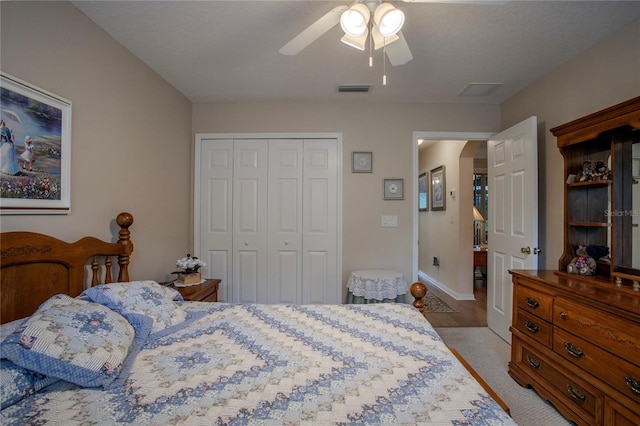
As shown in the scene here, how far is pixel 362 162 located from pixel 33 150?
263cm

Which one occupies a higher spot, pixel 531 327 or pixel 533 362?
pixel 531 327

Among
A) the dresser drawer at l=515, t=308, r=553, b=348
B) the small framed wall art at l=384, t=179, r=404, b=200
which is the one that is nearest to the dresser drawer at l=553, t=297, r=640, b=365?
the dresser drawer at l=515, t=308, r=553, b=348

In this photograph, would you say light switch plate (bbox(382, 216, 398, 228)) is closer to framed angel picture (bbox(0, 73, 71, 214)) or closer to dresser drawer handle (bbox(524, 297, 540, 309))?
dresser drawer handle (bbox(524, 297, 540, 309))

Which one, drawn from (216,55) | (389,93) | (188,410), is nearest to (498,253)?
(389,93)

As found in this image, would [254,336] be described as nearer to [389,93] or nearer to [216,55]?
[216,55]

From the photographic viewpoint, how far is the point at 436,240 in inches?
191

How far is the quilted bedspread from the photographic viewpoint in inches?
32.8

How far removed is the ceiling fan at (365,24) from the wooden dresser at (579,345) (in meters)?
1.66

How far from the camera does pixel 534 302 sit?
189cm

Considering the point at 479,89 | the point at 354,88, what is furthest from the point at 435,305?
the point at 354,88

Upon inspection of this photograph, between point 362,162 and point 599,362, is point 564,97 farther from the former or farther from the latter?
point 599,362

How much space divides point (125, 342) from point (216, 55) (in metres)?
2.10

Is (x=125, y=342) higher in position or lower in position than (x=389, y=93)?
lower

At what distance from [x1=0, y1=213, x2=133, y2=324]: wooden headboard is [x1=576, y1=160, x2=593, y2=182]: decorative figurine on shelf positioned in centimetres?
329
